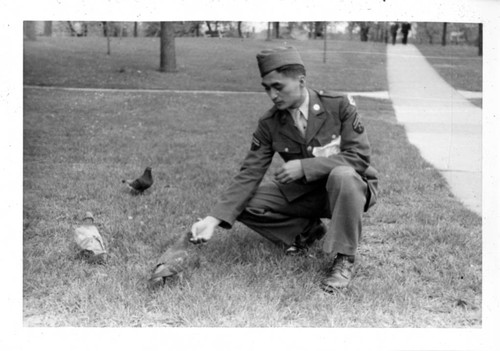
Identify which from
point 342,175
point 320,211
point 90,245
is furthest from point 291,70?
point 90,245

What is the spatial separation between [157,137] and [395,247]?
11.2ft

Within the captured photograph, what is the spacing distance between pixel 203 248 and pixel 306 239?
58cm

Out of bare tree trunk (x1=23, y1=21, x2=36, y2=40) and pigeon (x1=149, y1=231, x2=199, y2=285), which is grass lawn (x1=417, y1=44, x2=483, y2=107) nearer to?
pigeon (x1=149, y1=231, x2=199, y2=285)

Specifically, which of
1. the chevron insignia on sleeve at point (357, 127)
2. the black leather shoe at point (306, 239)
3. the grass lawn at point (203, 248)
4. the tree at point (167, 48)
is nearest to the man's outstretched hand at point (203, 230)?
the grass lawn at point (203, 248)

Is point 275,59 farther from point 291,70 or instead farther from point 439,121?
point 439,121

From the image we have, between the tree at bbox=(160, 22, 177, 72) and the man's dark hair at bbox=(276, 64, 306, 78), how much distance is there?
19.8 feet

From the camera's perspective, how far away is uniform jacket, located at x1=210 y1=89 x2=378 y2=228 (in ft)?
9.50

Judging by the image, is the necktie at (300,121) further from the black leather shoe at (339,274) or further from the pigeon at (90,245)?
the pigeon at (90,245)

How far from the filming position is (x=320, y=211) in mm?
3172

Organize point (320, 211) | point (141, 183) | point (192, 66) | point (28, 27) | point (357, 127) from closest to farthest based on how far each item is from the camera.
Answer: point (357, 127) < point (320, 211) < point (28, 27) < point (141, 183) < point (192, 66)

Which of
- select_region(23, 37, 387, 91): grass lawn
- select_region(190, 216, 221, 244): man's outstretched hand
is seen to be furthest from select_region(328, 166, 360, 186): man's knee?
select_region(23, 37, 387, 91): grass lawn
